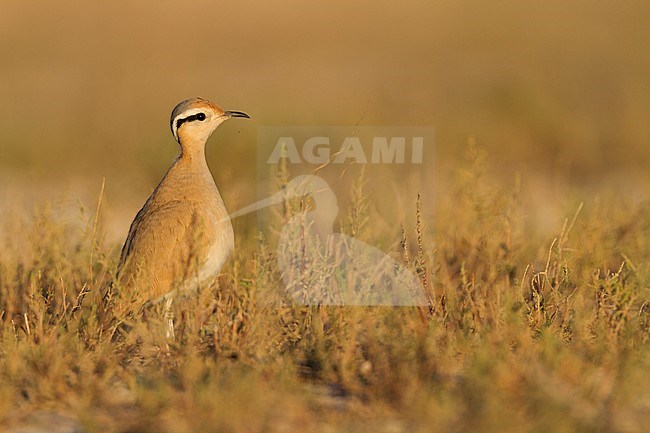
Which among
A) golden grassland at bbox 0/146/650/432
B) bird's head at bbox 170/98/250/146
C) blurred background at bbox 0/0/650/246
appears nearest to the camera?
golden grassland at bbox 0/146/650/432

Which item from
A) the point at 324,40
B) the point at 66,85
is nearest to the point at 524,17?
the point at 324,40

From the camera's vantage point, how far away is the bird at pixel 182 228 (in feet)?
15.0

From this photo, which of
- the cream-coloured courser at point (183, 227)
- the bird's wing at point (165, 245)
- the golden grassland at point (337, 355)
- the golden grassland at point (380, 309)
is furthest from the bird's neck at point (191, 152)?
the golden grassland at point (337, 355)

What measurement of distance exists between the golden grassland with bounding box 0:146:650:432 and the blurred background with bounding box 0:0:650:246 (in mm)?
1238

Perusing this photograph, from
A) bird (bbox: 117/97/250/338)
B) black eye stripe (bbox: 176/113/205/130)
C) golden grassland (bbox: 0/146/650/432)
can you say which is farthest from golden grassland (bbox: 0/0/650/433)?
black eye stripe (bbox: 176/113/205/130)

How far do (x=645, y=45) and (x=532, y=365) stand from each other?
1318 cm

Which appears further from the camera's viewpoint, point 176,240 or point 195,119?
point 195,119

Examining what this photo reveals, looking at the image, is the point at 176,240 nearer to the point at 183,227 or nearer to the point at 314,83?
the point at 183,227

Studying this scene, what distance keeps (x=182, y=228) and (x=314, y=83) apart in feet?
39.2

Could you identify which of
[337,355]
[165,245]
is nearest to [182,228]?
[165,245]

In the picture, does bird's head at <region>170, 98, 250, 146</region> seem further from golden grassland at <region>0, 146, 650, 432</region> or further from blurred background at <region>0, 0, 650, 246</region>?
golden grassland at <region>0, 146, 650, 432</region>

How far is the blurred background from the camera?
9375 mm

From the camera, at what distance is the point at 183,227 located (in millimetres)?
4742

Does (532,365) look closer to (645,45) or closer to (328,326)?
(328,326)
